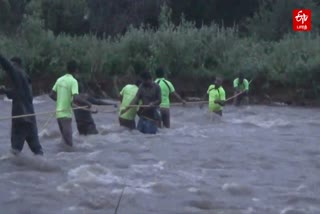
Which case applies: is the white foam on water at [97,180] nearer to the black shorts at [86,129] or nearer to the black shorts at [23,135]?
the black shorts at [23,135]

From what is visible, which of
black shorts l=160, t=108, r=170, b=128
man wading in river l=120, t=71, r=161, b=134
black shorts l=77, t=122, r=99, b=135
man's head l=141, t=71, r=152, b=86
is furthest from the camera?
black shorts l=160, t=108, r=170, b=128

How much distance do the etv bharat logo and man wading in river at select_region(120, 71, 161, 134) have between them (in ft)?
88.2

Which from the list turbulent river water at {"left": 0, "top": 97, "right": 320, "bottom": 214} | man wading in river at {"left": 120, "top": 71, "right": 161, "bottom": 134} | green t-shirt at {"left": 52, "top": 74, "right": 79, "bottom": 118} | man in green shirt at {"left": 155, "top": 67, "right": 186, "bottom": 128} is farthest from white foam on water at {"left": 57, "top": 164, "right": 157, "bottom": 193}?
man in green shirt at {"left": 155, "top": 67, "right": 186, "bottom": 128}

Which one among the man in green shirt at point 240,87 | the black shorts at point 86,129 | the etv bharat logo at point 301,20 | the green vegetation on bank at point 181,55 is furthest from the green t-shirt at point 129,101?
the etv bharat logo at point 301,20

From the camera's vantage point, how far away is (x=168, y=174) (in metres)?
15.4

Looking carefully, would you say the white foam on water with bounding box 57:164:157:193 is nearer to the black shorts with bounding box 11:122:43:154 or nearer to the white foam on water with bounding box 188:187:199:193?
the white foam on water with bounding box 188:187:199:193

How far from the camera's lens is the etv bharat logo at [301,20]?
Result: 45.2 metres

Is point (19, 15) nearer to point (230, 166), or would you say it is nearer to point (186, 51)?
point (186, 51)

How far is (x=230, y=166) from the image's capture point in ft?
55.1

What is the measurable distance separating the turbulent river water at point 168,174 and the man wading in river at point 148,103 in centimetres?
21

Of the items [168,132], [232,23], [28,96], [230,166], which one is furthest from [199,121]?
[232,23]

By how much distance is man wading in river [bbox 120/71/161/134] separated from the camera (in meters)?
18.7

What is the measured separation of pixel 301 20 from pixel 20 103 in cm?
3211

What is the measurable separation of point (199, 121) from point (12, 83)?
1153cm
